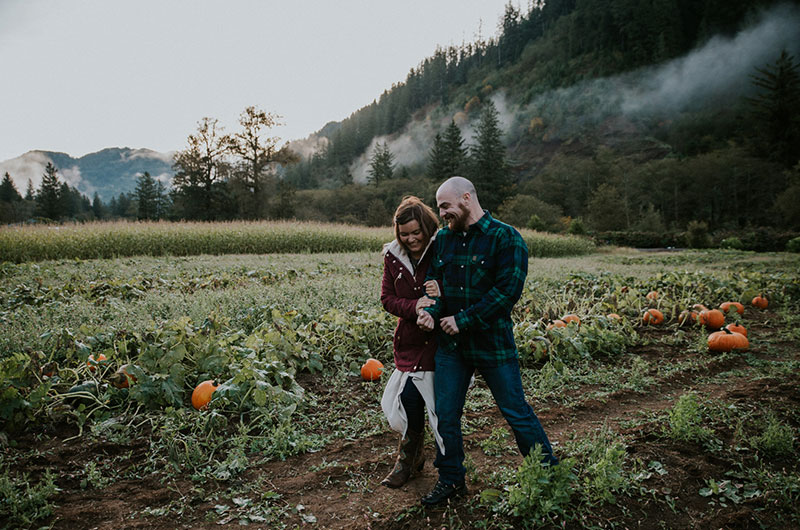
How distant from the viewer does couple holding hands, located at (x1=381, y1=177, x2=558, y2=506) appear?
2.08 m

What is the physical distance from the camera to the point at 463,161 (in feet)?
168

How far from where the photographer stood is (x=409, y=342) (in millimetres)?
2314

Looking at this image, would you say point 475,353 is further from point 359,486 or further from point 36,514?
point 36,514

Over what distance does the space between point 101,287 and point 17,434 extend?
14.9 ft

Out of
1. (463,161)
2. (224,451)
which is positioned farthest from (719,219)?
(224,451)

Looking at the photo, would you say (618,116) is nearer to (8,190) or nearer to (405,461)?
(405,461)

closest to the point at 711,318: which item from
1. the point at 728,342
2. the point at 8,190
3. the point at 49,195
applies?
the point at 728,342

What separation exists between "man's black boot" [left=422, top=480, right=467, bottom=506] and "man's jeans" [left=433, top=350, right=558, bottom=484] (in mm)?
27

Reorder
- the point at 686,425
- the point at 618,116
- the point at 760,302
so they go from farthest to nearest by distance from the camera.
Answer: the point at 618,116 < the point at 760,302 < the point at 686,425

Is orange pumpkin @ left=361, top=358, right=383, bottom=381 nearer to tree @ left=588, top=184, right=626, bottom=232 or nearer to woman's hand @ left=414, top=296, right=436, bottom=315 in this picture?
woman's hand @ left=414, top=296, right=436, bottom=315

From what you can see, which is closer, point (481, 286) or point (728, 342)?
point (481, 286)

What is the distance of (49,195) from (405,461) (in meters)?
67.2

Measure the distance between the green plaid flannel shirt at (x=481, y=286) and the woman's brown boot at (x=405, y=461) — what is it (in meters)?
0.57

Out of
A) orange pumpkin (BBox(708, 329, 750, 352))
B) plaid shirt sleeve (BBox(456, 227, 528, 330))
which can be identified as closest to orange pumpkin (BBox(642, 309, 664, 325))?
orange pumpkin (BBox(708, 329, 750, 352))
